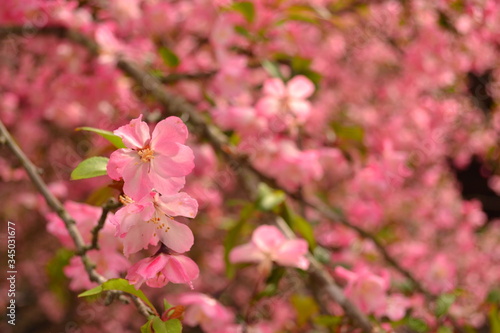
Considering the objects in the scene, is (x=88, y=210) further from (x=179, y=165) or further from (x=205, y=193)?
(x=205, y=193)

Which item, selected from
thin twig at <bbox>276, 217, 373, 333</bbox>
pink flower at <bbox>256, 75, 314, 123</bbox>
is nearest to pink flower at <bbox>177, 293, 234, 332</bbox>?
thin twig at <bbox>276, 217, 373, 333</bbox>

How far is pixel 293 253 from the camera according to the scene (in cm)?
99

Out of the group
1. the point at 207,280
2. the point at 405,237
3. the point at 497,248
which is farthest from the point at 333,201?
the point at 497,248

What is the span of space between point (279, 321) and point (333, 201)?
0.95 meters

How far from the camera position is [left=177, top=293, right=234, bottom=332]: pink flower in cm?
103

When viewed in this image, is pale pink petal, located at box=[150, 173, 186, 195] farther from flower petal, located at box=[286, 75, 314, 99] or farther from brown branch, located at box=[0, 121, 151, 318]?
flower petal, located at box=[286, 75, 314, 99]

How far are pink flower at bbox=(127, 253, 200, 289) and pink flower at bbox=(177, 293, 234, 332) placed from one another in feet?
1.44

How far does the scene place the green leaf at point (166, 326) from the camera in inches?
23.4

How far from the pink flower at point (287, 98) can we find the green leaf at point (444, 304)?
0.58 meters

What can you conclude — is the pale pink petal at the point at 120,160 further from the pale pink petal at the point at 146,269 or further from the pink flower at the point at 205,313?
the pink flower at the point at 205,313

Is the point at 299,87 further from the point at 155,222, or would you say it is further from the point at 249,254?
the point at 155,222

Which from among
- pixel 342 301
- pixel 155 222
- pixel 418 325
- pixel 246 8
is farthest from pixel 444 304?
Result: pixel 246 8

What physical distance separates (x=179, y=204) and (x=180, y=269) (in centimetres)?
8

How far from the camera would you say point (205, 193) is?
2.31m
